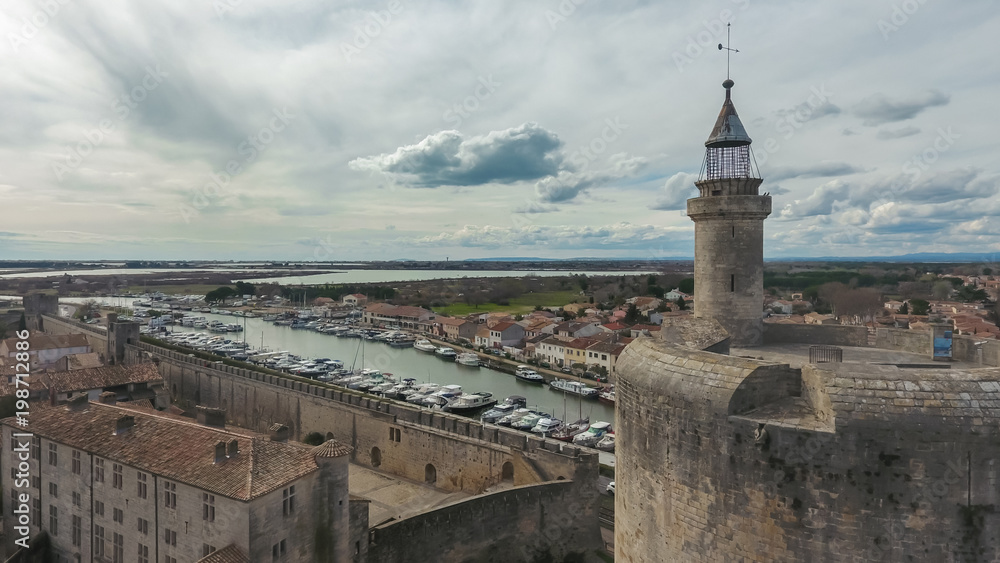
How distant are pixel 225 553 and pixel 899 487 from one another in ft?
30.8

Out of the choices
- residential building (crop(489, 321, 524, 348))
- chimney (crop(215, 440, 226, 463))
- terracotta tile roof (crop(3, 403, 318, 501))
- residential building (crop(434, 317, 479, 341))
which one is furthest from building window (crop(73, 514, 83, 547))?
residential building (crop(434, 317, 479, 341))

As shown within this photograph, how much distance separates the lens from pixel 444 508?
13266 millimetres

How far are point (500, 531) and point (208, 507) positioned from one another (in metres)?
6.87

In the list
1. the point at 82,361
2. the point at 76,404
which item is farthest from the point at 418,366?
the point at 76,404

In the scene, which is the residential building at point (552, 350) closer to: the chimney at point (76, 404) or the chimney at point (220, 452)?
the chimney at point (76, 404)

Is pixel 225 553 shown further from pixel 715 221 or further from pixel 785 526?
pixel 715 221

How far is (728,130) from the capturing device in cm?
1000

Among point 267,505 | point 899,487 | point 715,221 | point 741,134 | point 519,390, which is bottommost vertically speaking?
point 519,390

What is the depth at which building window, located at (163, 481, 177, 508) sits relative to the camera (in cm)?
1041

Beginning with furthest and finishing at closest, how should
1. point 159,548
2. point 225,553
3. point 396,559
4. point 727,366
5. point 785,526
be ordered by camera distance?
point 396,559 < point 159,548 < point 225,553 < point 727,366 < point 785,526

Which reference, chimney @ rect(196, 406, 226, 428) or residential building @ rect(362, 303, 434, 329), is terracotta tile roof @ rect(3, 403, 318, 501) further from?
residential building @ rect(362, 303, 434, 329)

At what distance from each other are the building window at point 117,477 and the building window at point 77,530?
1.67 m

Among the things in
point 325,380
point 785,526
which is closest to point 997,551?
point 785,526

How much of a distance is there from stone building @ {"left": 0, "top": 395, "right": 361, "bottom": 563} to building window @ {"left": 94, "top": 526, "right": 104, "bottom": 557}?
3 centimetres
